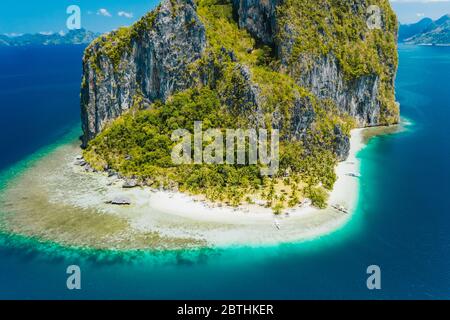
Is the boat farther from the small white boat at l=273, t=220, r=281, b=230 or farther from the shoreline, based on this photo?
the small white boat at l=273, t=220, r=281, b=230

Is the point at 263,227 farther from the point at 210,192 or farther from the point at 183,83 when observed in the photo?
the point at 183,83

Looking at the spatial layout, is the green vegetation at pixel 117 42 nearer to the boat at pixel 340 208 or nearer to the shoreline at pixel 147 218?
the shoreline at pixel 147 218

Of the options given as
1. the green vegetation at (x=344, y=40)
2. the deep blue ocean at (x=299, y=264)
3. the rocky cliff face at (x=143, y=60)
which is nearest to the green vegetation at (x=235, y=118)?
Answer: the green vegetation at (x=344, y=40)

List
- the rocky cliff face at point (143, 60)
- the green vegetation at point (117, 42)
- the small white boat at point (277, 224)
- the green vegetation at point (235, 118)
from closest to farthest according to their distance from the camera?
the small white boat at point (277, 224) < the green vegetation at point (235, 118) < the rocky cliff face at point (143, 60) < the green vegetation at point (117, 42)

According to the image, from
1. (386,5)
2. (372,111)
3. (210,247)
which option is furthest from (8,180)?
(386,5)

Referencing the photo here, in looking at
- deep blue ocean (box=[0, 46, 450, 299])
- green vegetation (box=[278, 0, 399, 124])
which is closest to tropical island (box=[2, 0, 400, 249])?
green vegetation (box=[278, 0, 399, 124])

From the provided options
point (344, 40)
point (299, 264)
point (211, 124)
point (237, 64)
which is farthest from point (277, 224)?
point (344, 40)
